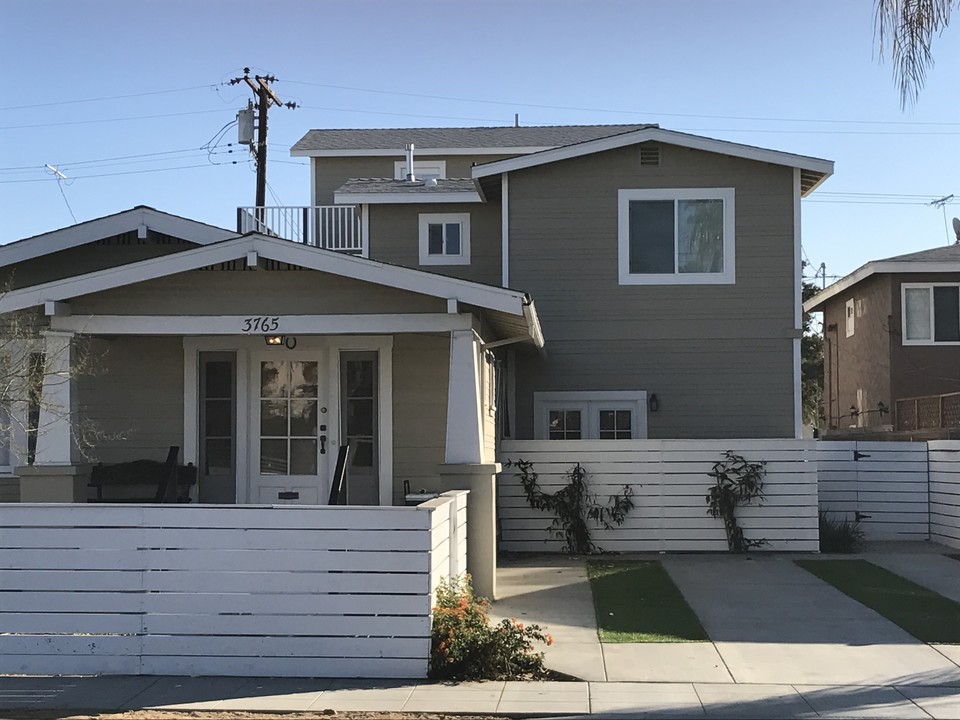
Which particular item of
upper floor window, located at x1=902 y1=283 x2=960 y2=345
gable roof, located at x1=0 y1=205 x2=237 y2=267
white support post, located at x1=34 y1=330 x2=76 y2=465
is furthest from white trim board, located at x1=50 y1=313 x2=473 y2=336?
upper floor window, located at x1=902 y1=283 x2=960 y2=345

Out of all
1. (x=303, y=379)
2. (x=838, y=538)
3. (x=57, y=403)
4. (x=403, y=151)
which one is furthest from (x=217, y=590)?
(x=403, y=151)

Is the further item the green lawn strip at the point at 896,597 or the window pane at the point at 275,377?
the window pane at the point at 275,377

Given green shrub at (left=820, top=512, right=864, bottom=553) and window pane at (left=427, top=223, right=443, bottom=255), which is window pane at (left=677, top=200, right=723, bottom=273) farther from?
window pane at (left=427, top=223, right=443, bottom=255)

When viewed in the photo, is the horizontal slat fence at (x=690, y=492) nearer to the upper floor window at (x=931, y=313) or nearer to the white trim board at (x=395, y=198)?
the white trim board at (x=395, y=198)

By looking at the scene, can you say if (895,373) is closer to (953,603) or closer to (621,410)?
(621,410)

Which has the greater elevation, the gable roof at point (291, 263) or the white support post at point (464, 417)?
the gable roof at point (291, 263)

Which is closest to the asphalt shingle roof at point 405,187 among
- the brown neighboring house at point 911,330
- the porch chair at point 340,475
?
the porch chair at point 340,475

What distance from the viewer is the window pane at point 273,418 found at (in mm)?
12766

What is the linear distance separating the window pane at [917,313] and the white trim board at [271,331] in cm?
1538

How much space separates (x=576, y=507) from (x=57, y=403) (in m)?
6.32

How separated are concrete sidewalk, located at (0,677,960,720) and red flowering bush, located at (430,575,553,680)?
0.16 m

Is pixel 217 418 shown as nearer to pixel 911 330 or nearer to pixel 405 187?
pixel 405 187

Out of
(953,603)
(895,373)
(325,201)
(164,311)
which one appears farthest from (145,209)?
(895,373)

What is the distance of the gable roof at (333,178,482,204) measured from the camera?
1891 cm
